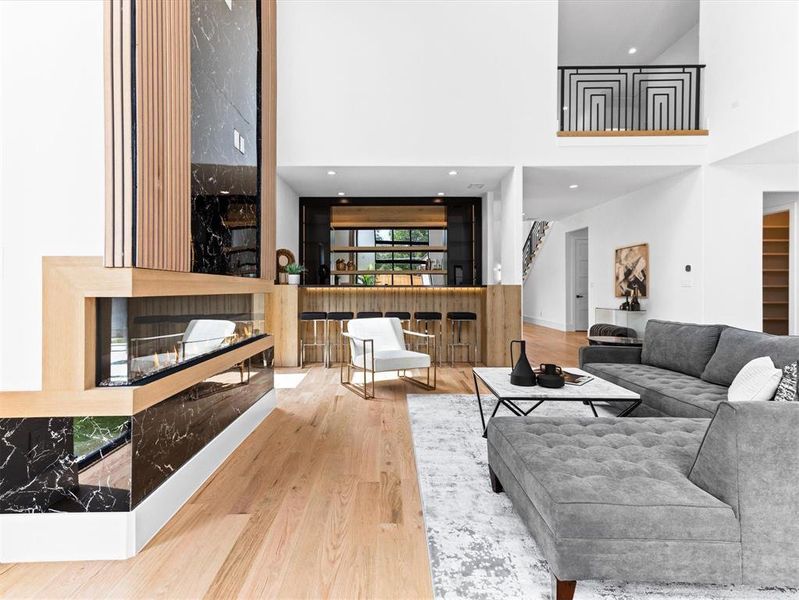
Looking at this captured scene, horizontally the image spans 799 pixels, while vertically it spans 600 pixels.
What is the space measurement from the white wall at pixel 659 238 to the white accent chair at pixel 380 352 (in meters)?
3.85

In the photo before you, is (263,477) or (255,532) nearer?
(255,532)

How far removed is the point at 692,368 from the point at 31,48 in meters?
4.75

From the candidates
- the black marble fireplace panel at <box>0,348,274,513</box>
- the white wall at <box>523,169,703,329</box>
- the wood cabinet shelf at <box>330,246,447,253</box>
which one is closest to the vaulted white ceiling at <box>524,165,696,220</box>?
the white wall at <box>523,169,703,329</box>

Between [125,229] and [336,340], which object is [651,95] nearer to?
[336,340]

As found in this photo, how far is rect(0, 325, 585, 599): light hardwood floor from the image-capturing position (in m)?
1.56

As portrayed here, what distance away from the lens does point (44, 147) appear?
1.68 m

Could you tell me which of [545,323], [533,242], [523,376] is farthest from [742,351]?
[533,242]

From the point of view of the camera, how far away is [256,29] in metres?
3.67

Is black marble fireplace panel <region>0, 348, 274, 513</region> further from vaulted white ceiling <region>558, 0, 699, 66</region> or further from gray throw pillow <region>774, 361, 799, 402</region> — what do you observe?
vaulted white ceiling <region>558, 0, 699, 66</region>

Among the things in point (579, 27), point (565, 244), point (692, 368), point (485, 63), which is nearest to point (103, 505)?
point (692, 368)

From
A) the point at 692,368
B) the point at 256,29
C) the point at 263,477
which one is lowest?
the point at 263,477

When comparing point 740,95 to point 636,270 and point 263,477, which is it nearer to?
point 636,270

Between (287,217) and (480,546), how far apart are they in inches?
234

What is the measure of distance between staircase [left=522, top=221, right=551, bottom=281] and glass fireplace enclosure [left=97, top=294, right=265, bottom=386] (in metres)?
10.7
